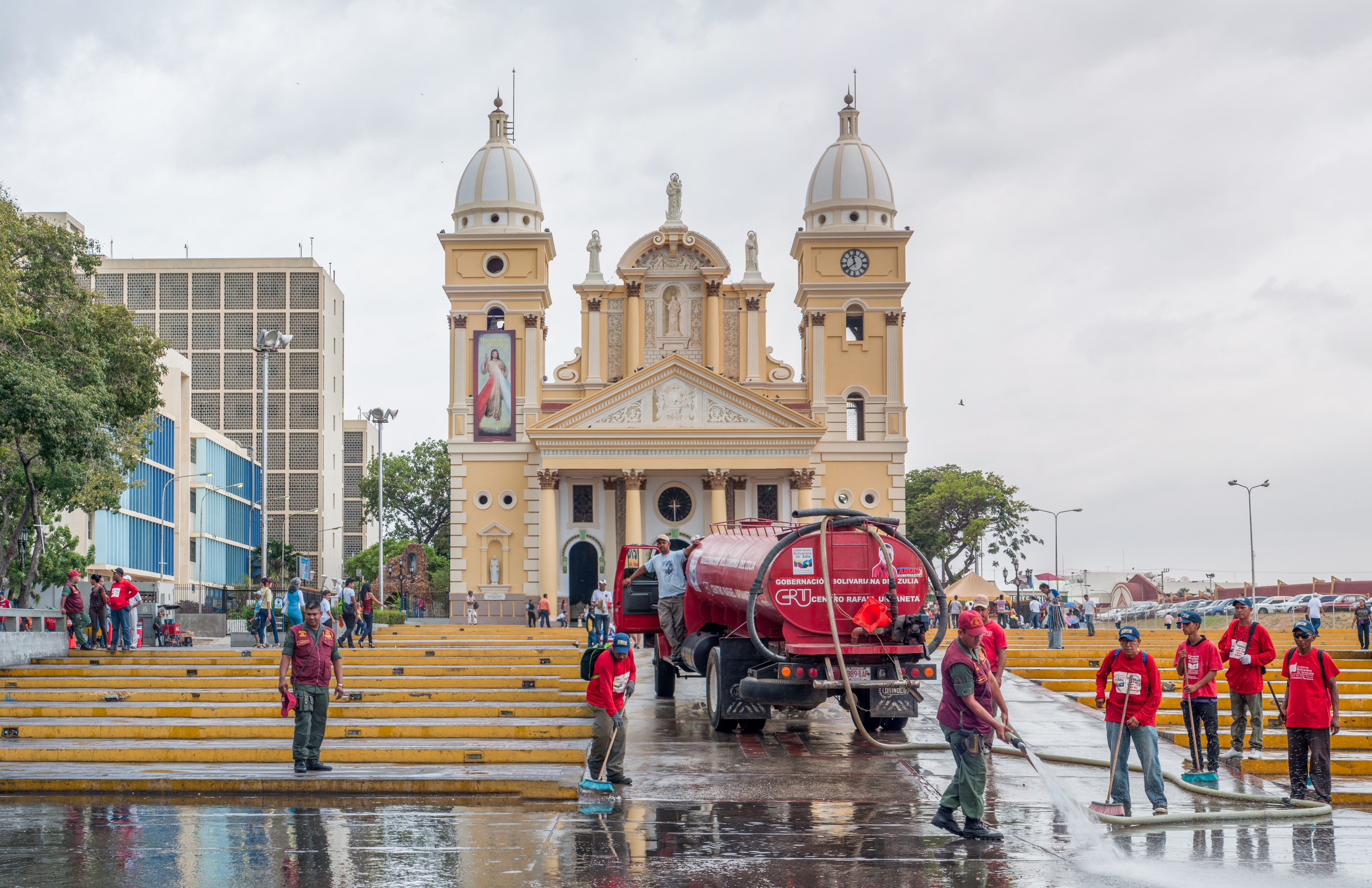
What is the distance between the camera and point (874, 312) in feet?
179

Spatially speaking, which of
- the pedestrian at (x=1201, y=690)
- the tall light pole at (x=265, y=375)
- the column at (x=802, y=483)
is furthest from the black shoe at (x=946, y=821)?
the column at (x=802, y=483)

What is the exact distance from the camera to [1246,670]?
16094mm

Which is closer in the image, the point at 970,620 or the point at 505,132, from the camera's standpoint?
the point at 970,620

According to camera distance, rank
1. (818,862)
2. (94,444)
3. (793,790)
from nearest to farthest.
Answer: (818,862) → (793,790) → (94,444)

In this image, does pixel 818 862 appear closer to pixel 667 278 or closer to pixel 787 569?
pixel 787 569

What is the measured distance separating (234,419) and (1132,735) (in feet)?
358

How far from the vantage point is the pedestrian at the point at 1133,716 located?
A: 1237 cm

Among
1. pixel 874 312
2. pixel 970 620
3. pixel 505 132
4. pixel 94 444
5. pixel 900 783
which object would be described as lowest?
pixel 900 783

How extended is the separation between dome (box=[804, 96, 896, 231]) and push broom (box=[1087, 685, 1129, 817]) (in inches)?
1711

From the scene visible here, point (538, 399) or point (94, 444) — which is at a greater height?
point (538, 399)

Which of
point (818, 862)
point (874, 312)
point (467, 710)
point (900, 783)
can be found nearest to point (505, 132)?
point (874, 312)

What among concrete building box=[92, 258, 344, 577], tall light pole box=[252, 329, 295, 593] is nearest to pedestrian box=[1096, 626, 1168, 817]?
tall light pole box=[252, 329, 295, 593]

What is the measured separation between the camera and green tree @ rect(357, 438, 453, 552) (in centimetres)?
9069

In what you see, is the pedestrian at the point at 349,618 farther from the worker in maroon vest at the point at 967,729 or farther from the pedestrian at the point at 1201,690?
the worker in maroon vest at the point at 967,729
